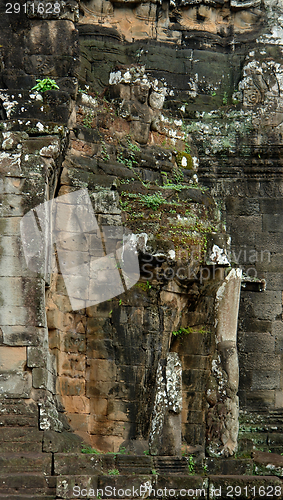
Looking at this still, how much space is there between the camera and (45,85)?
16172 millimetres

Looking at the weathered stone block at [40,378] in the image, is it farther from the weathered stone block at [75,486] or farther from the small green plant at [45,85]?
the small green plant at [45,85]

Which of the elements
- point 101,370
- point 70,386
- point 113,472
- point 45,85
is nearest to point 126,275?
point 101,370

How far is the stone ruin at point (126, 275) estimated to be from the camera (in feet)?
48.8

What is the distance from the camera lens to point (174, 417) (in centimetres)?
1581

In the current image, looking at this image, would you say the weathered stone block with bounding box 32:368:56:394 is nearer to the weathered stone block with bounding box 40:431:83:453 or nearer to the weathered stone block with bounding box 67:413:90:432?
the weathered stone block with bounding box 40:431:83:453

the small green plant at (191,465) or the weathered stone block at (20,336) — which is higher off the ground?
the weathered stone block at (20,336)

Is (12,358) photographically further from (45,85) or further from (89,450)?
(45,85)

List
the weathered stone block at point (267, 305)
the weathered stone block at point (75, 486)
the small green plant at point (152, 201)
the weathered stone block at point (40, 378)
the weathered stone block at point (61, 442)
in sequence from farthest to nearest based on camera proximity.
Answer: the weathered stone block at point (267, 305) → the small green plant at point (152, 201) → the weathered stone block at point (40, 378) → the weathered stone block at point (61, 442) → the weathered stone block at point (75, 486)

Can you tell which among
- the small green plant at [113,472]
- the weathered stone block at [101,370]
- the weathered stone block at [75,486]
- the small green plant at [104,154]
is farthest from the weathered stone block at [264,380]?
the weathered stone block at [75,486]

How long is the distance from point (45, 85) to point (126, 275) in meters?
3.28

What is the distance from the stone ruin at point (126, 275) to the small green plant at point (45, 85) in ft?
0.45

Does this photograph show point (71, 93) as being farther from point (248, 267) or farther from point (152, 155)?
point (248, 267)

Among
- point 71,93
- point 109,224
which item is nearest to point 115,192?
point 109,224

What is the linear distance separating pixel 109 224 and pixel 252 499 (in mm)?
5003
